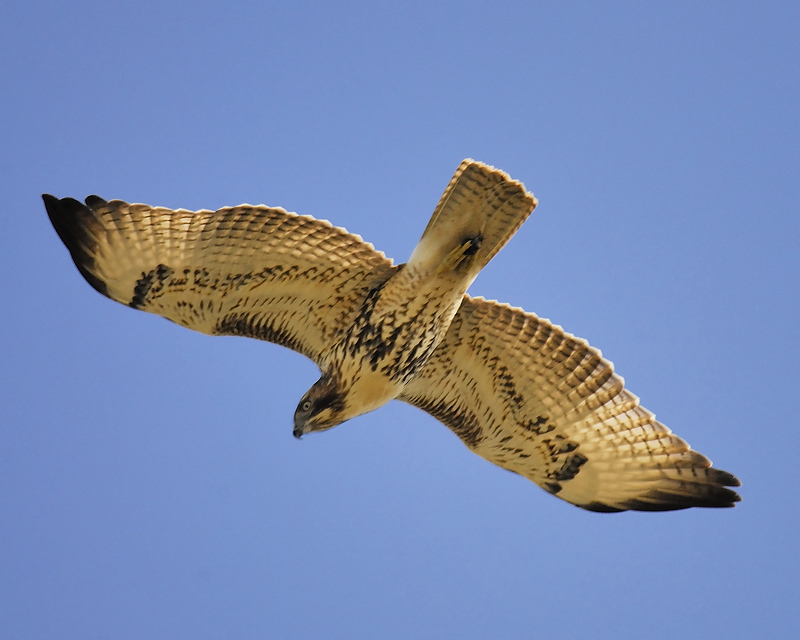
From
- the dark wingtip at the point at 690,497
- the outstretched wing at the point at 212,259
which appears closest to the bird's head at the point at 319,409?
the outstretched wing at the point at 212,259

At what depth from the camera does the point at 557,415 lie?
26.4 feet

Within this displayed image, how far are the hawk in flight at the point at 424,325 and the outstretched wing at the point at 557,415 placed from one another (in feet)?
0.04

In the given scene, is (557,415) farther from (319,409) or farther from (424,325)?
(319,409)

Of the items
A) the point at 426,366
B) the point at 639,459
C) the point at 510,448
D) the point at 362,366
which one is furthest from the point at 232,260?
the point at 639,459

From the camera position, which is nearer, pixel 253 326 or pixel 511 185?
pixel 511 185

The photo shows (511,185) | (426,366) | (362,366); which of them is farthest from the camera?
(426,366)

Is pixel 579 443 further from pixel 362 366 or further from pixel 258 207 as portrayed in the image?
pixel 258 207

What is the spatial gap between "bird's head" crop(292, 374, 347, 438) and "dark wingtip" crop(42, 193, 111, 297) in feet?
6.32

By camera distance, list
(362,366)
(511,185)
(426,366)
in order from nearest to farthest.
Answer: (511,185)
(362,366)
(426,366)

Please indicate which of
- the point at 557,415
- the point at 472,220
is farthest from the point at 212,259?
the point at 557,415

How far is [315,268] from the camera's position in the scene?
747 centimetres

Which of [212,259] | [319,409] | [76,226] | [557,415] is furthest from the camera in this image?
[557,415]

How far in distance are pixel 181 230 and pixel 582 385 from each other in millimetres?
3426

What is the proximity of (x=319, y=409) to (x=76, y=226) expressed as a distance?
227cm
